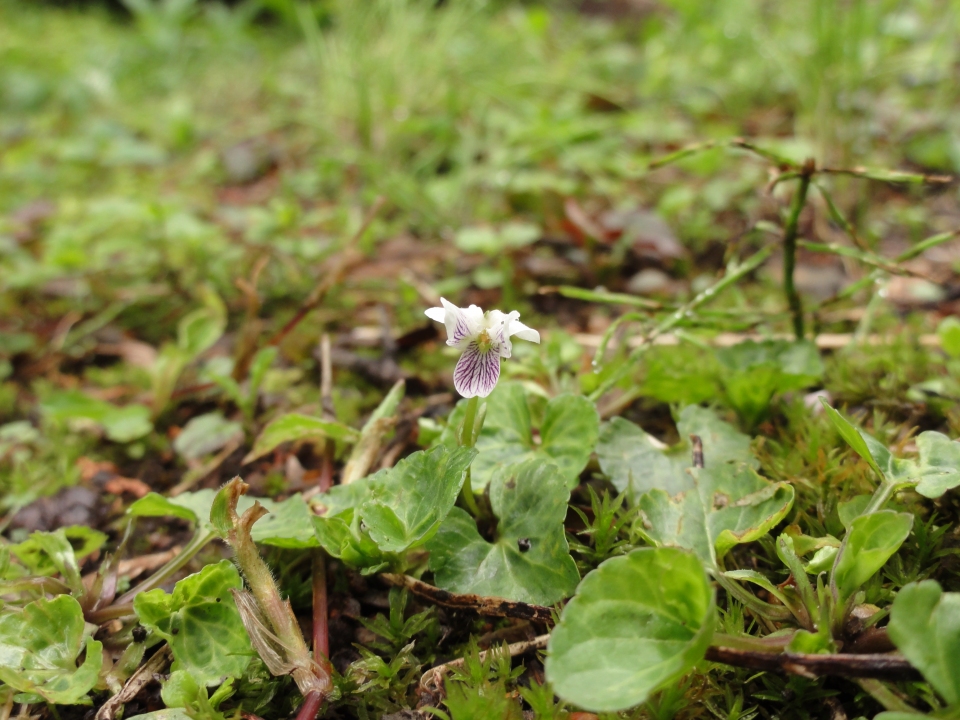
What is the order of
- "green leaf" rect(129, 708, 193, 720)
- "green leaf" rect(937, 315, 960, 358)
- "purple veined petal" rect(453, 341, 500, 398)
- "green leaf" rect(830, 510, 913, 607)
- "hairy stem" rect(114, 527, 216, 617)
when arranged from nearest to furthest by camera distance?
1. "green leaf" rect(830, 510, 913, 607)
2. "green leaf" rect(129, 708, 193, 720)
3. "purple veined petal" rect(453, 341, 500, 398)
4. "hairy stem" rect(114, 527, 216, 617)
5. "green leaf" rect(937, 315, 960, 358)

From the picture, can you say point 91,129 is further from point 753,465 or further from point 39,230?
point 753,465

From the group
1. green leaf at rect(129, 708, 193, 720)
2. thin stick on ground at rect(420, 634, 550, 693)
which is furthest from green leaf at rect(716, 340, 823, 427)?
green leaf at rect(129, 708, 193, 720)

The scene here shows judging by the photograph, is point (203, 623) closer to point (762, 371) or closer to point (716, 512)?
point (716, 512)

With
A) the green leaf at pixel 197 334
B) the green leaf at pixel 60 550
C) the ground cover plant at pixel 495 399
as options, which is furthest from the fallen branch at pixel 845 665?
the green leaf at pixel 197 334

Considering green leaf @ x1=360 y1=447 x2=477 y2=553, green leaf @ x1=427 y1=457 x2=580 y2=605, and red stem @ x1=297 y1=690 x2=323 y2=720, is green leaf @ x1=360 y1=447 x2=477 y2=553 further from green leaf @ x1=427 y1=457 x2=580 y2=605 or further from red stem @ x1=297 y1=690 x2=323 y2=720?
red stem @ x1=297 y1=690 x2=323 y2=720

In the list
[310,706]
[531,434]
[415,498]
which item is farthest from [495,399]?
[310,706]

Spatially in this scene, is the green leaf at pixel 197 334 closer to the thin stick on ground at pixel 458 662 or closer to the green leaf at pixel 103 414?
the green leaf at pixel 103 414
